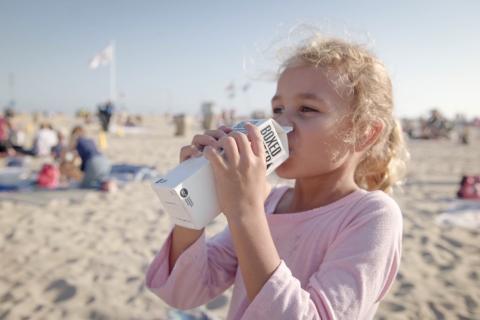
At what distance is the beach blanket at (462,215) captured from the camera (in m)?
4.43

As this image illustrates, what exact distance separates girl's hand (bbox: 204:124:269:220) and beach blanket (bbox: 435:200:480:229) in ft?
14.5

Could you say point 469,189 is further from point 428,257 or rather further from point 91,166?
point 91,166

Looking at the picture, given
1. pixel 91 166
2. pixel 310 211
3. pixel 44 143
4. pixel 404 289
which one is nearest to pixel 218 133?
pixel 310 211

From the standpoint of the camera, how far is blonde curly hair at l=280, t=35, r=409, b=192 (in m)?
1.10

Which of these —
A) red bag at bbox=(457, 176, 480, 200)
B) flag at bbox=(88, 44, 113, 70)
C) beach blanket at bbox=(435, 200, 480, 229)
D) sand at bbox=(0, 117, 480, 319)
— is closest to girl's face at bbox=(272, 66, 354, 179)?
sand at bbox=(0, 117, 480, 319)

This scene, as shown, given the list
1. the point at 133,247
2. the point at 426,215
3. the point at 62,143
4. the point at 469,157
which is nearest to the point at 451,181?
the point at 426,215

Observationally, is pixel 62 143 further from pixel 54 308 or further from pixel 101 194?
pixel 54 308

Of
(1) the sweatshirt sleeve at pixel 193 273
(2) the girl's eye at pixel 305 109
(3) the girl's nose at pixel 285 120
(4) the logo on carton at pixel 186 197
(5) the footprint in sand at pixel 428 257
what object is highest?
(2) the girl's eye at pixel 305 109

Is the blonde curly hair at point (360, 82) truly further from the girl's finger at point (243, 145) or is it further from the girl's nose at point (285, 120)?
the girl's finger at point (243, 145)

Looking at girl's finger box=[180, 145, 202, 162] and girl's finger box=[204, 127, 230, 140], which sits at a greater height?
girl's finger box=[204, 127, 230, 140]

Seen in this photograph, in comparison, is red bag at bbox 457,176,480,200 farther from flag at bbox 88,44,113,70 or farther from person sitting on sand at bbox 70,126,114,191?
flag at bbox 88,44,113,70

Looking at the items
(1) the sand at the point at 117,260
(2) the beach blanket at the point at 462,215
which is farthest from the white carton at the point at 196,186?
(2) the beach blanket at the point at 462,215

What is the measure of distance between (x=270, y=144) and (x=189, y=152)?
23cm

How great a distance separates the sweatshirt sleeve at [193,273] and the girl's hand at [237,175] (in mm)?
361
